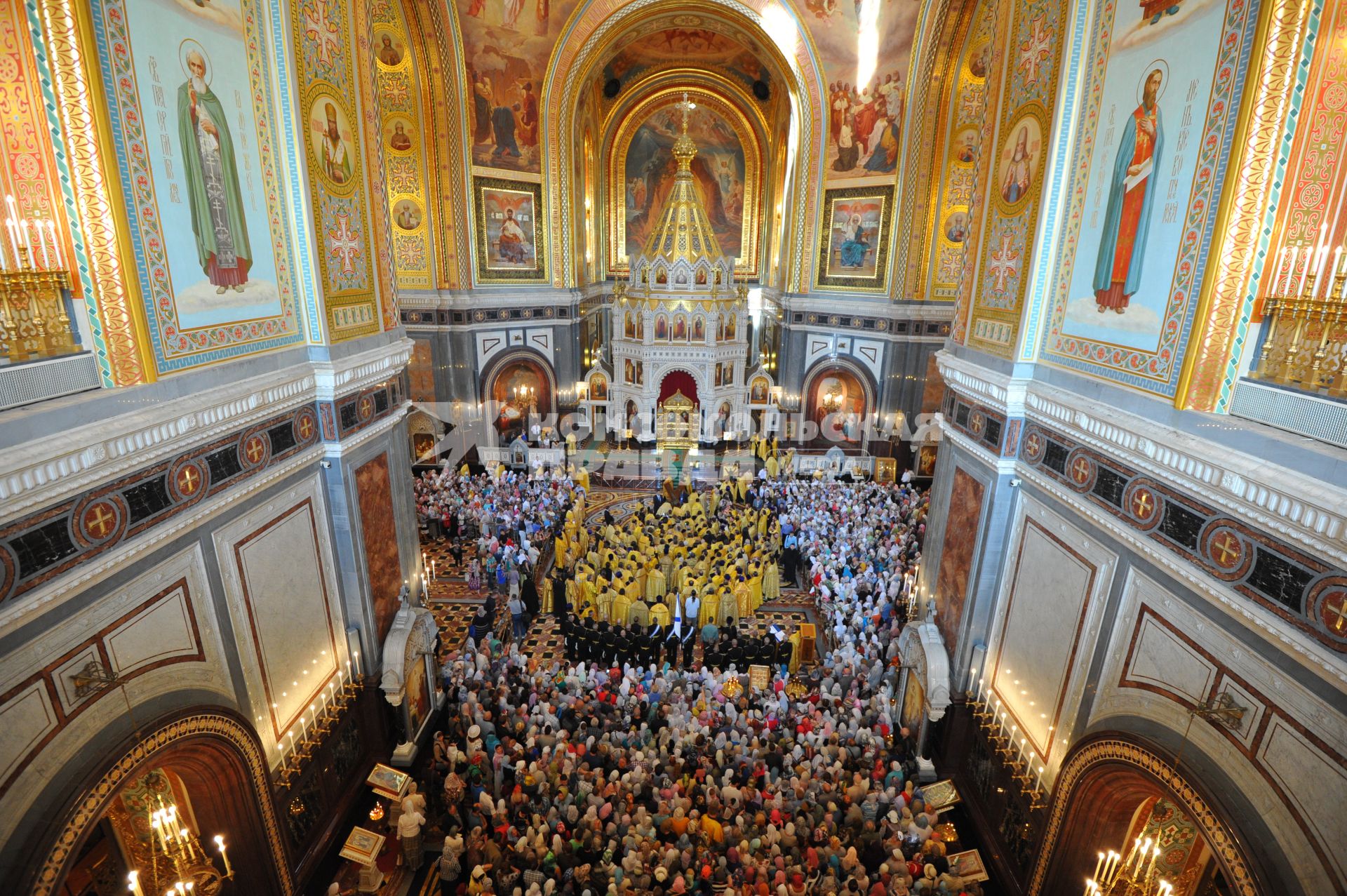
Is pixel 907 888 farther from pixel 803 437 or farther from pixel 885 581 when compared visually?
pixel 803 437

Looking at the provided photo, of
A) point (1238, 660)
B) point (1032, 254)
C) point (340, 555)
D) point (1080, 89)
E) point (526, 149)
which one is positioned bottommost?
point (340, 555)

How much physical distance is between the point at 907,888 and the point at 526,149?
68.4 ft

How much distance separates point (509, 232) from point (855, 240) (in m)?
11.2

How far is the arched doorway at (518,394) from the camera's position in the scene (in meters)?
21.1

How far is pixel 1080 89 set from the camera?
643 centimetres

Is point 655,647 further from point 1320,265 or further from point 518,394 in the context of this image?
point 518,394

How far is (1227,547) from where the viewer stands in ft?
14.8

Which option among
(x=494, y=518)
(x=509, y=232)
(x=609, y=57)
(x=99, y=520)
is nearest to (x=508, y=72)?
(x=509, y=232)

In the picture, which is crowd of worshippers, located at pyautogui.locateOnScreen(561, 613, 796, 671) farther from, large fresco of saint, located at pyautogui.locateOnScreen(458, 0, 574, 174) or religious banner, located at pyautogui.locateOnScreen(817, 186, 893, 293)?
large fresco of saint, located at pyautogui.locateOnScreen(458, 0, 574, 174)

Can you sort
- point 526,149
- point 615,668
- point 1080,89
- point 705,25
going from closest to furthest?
point 1080,89 < point 615,668 < point 526,149 < point 705,25

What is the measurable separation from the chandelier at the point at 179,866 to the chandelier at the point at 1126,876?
8.09 meters

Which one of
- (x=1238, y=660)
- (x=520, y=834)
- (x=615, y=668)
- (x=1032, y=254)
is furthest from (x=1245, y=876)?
(x=615, y=668)

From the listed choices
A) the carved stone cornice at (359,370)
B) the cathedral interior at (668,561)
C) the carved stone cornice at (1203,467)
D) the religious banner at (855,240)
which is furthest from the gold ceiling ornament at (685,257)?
the carved stone cornice at (1203,467)

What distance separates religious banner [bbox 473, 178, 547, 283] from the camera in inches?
771
